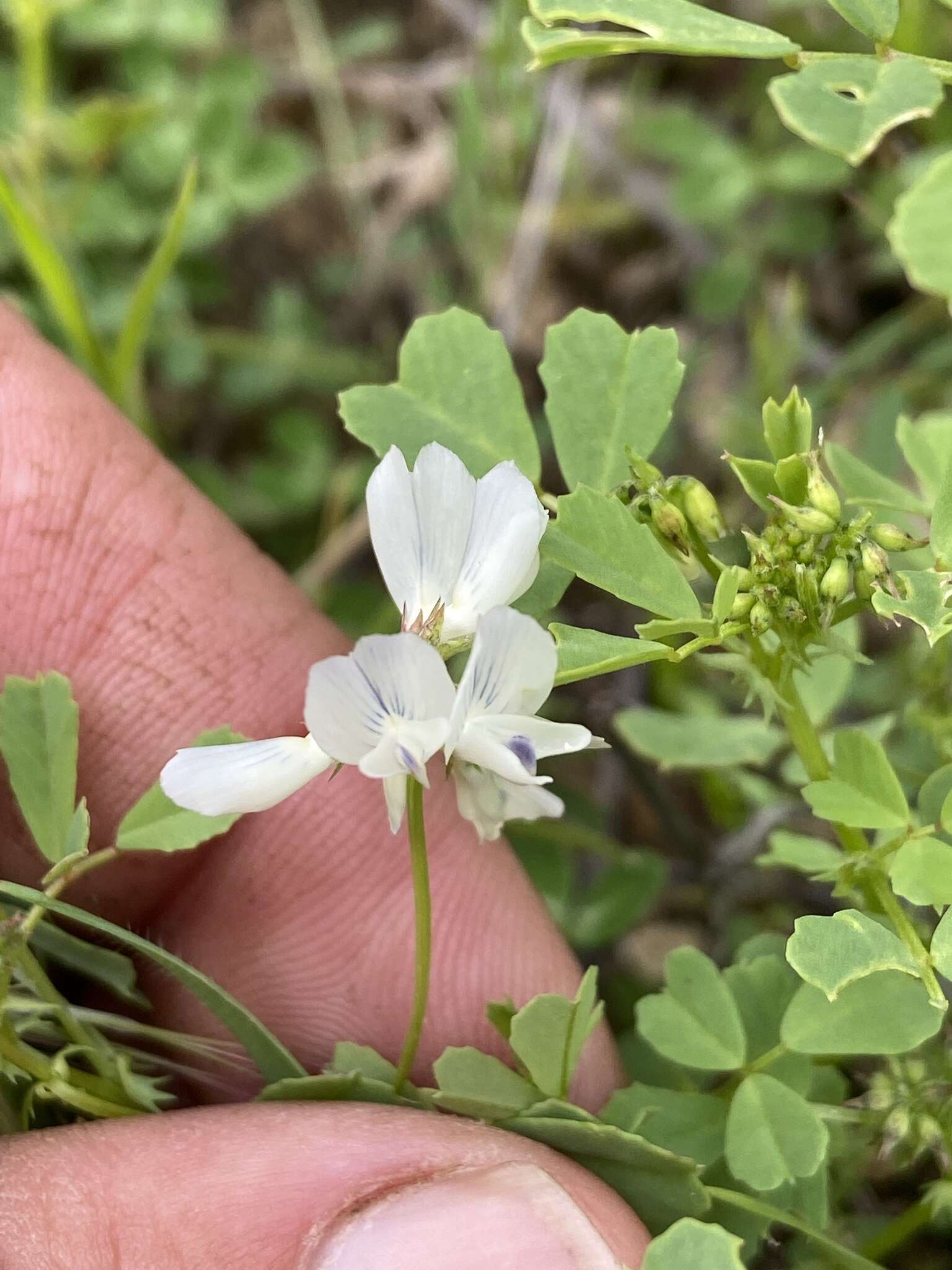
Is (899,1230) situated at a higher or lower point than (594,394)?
lower

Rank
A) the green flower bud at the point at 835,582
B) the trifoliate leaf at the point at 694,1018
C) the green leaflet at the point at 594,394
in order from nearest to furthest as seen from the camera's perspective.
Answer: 1. the green flower bud at the point at 835,582
2. the green leaflet at the point at 594,394
3. the trifoliate leaf at the point at 694,1018

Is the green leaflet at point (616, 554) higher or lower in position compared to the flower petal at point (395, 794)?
higher

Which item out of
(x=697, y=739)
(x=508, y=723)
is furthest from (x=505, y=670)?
(x=697, y=739)

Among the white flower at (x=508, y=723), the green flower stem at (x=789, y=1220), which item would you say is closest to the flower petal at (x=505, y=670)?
the white flower at (x=508, y=723)

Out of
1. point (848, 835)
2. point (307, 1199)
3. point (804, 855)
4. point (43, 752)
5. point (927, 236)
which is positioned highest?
point (927, 236)

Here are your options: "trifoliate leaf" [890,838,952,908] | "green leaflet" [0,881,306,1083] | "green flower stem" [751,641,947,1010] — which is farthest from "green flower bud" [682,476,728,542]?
A: "green leaflet" [0,881,306,1083]

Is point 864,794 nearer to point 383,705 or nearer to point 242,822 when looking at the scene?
point 383,705

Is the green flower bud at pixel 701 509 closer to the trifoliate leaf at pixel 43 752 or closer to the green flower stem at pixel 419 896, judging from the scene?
the green flower stem at pixel 419 896
